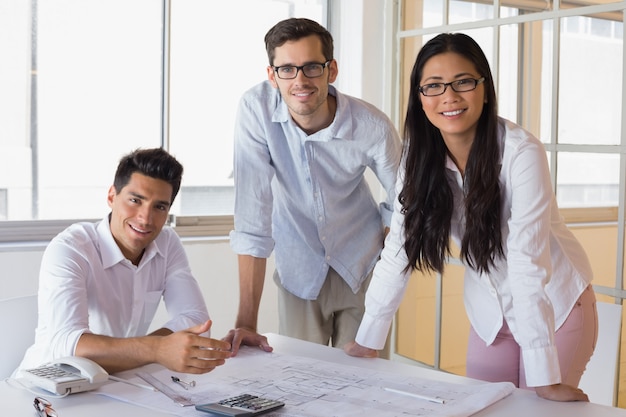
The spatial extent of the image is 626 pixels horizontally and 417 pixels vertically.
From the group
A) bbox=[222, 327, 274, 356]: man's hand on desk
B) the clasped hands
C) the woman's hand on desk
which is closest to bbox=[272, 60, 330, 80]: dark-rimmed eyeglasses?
bbox=[222, 327, 274, 356]: man's hand on desk

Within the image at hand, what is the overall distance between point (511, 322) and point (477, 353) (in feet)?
0.47

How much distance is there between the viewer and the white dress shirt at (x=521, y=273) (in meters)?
1.60

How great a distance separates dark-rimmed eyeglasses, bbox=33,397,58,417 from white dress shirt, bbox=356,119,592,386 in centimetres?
76

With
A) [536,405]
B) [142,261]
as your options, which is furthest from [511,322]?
[142,261]

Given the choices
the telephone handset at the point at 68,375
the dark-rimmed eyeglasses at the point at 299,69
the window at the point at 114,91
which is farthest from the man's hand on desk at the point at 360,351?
the window at the point at 114,91

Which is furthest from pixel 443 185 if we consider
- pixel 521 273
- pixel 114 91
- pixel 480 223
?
pixel 114 91

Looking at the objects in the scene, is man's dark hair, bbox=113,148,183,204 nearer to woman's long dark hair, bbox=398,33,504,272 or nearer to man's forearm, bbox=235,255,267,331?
man's forearm, bbox=235,255,267,331

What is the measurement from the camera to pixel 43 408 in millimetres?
1354

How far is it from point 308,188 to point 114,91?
154cm

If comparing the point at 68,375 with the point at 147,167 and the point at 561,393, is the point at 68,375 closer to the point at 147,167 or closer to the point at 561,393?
the point at 147,167

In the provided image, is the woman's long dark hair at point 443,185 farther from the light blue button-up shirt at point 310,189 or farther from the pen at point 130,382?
the pen at point 130,382

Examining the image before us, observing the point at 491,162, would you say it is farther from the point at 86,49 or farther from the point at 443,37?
the point at 86,49

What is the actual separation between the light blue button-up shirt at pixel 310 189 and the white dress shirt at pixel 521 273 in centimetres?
38

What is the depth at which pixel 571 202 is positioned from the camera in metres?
2.87
